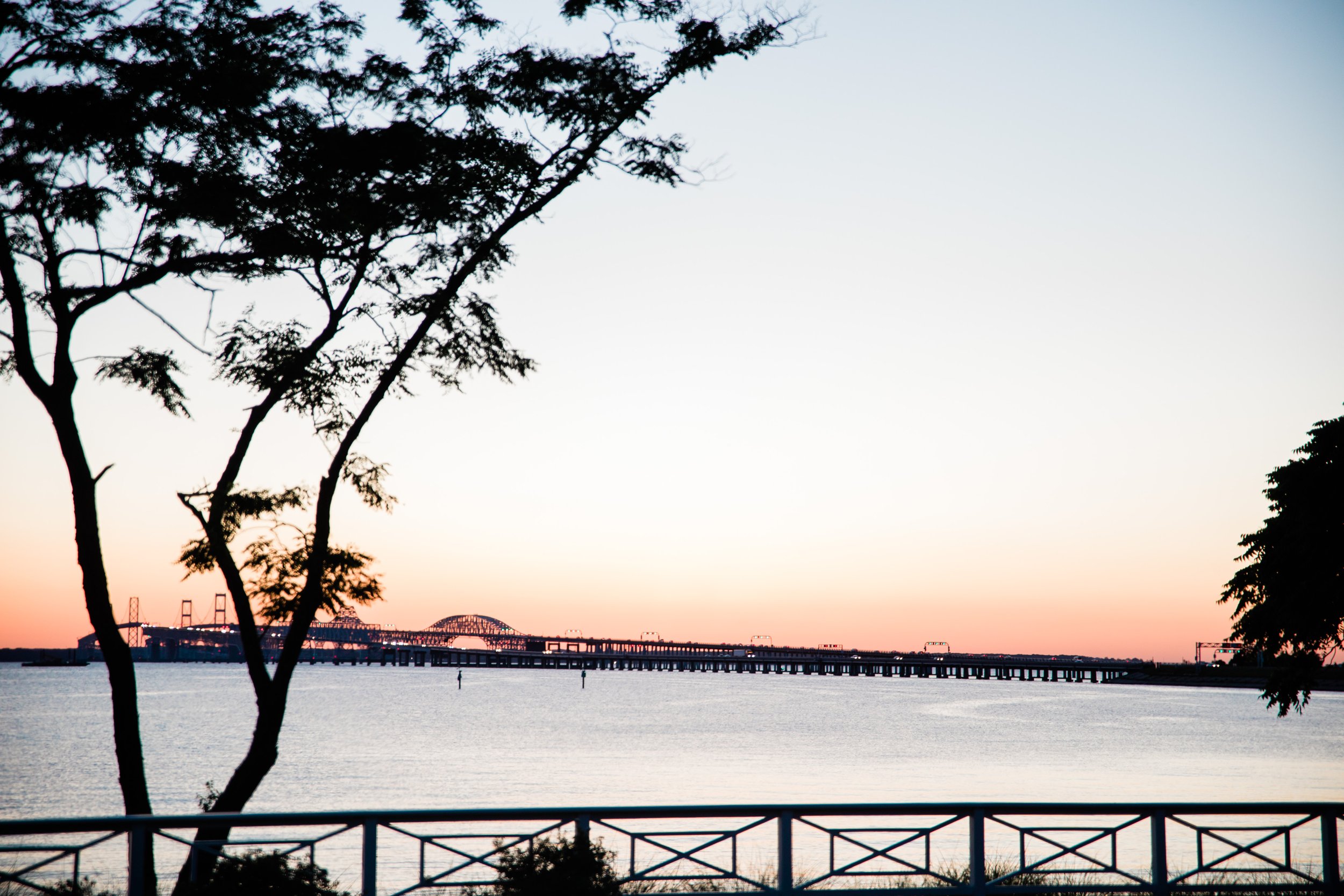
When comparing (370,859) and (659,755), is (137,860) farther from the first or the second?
(659,755)

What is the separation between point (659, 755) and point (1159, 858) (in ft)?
194

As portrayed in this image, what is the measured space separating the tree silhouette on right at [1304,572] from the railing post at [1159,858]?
72.1ft

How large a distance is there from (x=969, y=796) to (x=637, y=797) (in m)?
14.4

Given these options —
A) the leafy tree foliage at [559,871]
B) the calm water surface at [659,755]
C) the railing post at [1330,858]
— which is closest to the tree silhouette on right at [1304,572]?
the calm water surface at [659,755]

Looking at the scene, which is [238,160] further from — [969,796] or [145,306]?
[969,796]

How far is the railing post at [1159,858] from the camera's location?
11.3m

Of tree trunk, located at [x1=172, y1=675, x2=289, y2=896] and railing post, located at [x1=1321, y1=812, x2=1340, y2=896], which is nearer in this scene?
railing post, located at [x1=1321, y1=812, x2=1340, y2=896]

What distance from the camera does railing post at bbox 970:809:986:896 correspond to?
10875mm

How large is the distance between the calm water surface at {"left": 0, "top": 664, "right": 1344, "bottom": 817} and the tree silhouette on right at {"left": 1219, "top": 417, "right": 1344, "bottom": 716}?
1762cm

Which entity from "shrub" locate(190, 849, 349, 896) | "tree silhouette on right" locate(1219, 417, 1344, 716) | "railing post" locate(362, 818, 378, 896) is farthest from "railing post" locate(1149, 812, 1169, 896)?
"tree silhouette on right" locate(1219, 417, 1344, 716)

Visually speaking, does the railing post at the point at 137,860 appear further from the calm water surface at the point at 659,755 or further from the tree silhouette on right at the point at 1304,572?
the calm water surface at the point at 659,755

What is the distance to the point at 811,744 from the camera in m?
78.8

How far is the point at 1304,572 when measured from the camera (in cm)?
3031

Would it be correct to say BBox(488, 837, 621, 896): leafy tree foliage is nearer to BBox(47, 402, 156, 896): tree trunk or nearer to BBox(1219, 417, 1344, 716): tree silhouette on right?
BBox(47, 402, 156, 896): tree trunk
